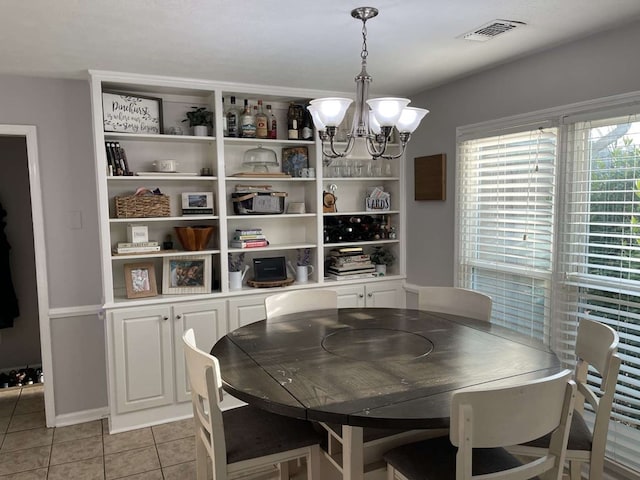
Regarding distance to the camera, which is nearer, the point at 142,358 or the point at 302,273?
the point at 142,358

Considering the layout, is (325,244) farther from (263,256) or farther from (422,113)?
(422,113)

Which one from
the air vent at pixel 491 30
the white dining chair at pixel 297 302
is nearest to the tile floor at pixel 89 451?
the white dining chair at pixel 297 302

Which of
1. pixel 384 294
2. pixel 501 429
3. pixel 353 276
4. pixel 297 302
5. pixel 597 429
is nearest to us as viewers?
pixel 501 429

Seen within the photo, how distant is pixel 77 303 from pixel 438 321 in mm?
2547

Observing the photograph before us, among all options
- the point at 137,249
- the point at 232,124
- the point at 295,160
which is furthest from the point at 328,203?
the point at 137,249

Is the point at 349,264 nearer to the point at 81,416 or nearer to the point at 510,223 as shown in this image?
the point at 510,223

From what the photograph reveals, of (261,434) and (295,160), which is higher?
(295,160)

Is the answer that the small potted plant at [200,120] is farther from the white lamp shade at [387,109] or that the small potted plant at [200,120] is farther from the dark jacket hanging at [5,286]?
the dark jacket hanging at [5,286]

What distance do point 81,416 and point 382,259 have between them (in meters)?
2.71

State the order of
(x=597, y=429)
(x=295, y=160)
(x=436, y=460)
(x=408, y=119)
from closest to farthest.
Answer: (x=436, y=460) → (x=597, y=429) → (x=408, y=119) → (x=295, y=160)

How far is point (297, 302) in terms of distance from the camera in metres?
3.03

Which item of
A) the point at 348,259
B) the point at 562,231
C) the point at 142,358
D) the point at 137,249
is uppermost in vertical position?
the point at 562,231

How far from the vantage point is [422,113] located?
230 centimetres

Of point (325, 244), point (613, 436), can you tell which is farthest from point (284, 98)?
point (613, 436)
